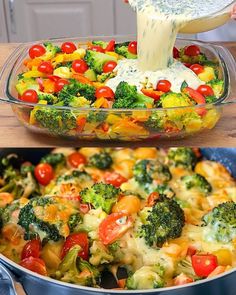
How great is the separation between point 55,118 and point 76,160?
0.87 metres

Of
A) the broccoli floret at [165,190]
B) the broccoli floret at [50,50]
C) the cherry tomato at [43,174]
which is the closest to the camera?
the broccoli floret at [50,50]

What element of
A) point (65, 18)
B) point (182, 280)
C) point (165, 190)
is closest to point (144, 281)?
point (182, 280)

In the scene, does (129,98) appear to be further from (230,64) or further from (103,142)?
(230,64)

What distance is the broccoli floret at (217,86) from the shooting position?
1025 millimetres

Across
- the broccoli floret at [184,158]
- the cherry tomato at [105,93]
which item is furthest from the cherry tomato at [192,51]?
the broccoli floret at [184,158]

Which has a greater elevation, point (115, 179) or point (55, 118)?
point (55, 118)

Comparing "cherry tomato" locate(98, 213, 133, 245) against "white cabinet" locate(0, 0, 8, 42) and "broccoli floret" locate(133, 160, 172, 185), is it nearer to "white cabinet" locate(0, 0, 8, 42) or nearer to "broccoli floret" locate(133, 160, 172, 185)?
"broccoli floret" locate(133, 160, 172, 185)

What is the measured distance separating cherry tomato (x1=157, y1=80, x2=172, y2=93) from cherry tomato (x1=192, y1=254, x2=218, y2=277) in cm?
47

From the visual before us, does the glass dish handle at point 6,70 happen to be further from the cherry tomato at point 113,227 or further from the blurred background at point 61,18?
the blurred background at point 61,18

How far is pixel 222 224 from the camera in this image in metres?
1.40

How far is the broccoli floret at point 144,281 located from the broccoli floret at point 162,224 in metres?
0.11

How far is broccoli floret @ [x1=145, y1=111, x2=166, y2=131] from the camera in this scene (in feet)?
3.10

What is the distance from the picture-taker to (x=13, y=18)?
2498mm

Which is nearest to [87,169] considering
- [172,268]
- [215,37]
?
[172,268]
